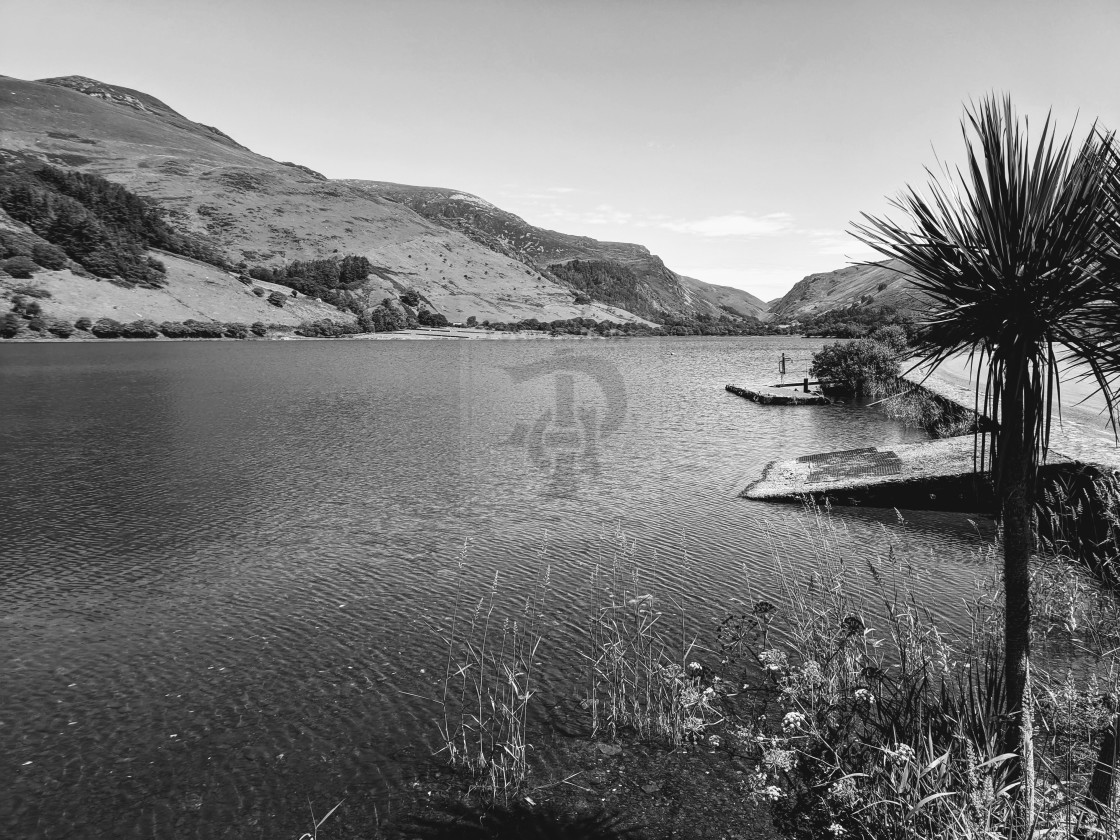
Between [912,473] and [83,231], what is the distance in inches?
5639

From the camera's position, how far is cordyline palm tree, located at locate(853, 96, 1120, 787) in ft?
15.6

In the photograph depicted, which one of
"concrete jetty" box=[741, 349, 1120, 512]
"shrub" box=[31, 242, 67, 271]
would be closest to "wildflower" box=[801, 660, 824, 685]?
"concrete jetty" box=[741, 349, 1120, 512]

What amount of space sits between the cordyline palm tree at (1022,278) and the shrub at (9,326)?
114 meters

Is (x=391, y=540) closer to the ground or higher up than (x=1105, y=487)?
closer to the ground

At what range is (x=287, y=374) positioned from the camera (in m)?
60.9

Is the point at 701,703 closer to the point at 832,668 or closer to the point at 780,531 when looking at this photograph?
the point at 832,668

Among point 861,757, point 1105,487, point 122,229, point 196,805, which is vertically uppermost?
point 122,229

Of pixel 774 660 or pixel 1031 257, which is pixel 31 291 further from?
pixel 1031 257

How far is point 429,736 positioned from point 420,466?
56.0ft

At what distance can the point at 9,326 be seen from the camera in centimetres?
8931

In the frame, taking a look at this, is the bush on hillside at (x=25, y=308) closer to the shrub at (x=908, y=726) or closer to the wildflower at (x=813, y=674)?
the shrub at (x=908, y=726)

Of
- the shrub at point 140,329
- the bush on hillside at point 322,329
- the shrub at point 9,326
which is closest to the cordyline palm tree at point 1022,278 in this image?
the shrub at point 9,326

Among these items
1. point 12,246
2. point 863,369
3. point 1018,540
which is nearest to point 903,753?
point 1018,540

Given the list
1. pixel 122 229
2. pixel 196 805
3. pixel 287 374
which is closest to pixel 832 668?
pixel 196 805
